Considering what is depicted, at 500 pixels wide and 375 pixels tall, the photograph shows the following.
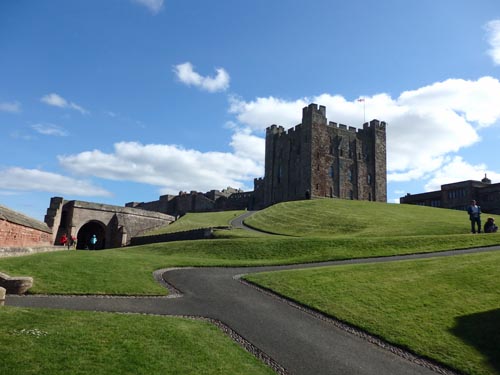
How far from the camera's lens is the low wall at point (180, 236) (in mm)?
35156

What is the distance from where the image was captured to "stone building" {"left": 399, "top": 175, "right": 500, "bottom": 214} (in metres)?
64.5

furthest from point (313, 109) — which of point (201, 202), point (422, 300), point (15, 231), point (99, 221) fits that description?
point (422, 300)

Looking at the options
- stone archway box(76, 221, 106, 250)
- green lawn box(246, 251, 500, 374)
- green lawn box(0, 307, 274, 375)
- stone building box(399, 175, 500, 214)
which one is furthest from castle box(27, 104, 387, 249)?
green lawn box(0, 307, 274, 375)

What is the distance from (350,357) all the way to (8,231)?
2053cm

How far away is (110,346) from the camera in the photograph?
8664 mm

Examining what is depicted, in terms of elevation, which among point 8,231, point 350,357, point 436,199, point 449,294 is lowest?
point 350,357

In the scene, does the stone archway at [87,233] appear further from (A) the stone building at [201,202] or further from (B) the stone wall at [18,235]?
(A) the stone building at [201,202]

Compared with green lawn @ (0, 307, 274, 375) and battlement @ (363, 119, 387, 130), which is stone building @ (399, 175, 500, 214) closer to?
battlement @ (363, 119, 387, 130)

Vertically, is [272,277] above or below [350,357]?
above

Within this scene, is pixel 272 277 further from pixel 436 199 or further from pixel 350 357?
pixel 436 199

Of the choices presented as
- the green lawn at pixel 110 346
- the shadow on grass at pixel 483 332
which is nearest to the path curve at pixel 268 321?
the green lawn at pixel 110 346

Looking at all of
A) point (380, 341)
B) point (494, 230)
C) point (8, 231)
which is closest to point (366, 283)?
point (380, 341)

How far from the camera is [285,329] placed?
446 inches

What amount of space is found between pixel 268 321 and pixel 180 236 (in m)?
26.3
